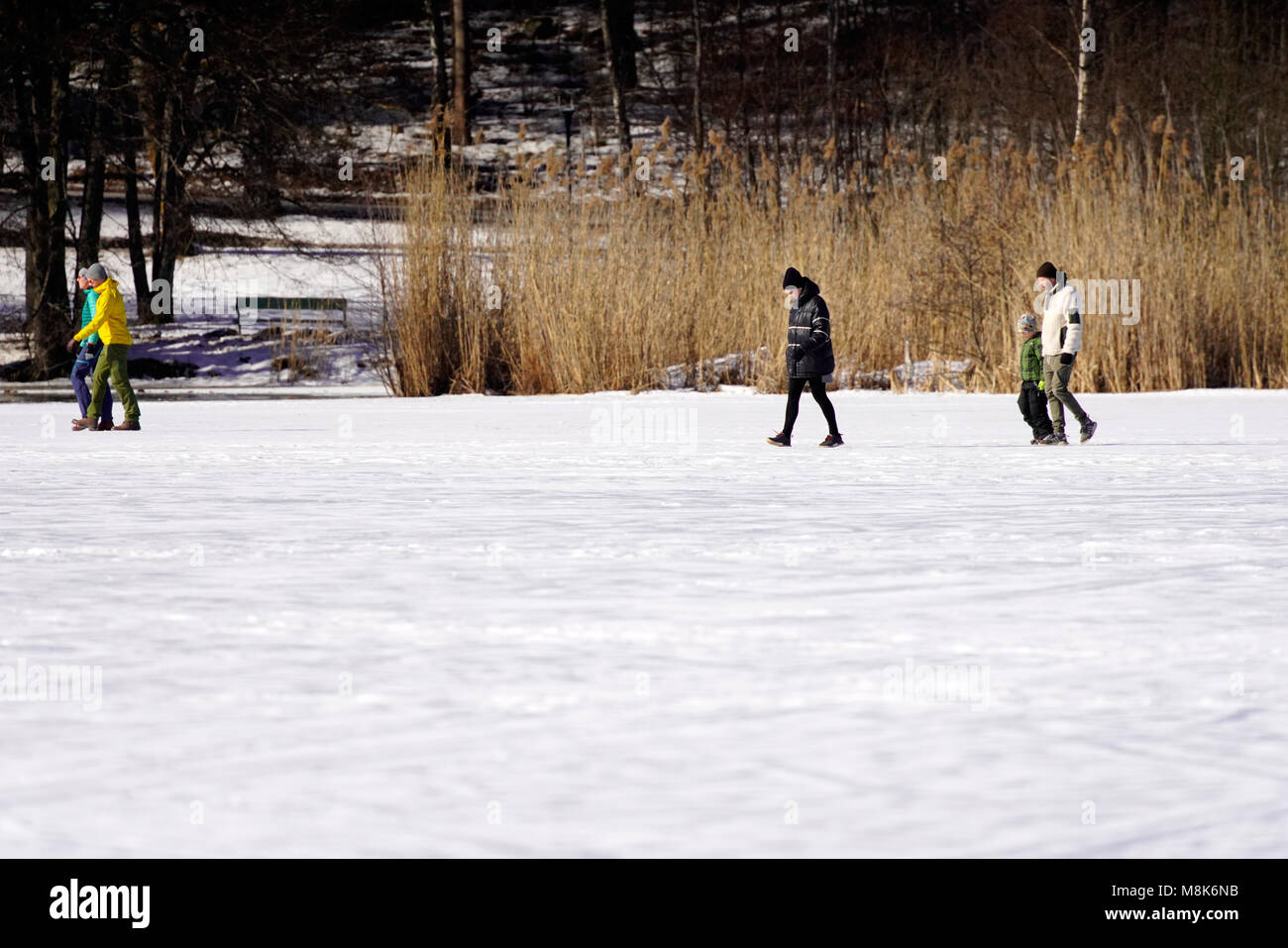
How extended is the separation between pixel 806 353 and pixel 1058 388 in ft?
4.10

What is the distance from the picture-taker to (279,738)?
255cm

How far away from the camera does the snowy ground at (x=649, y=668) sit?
218 cm

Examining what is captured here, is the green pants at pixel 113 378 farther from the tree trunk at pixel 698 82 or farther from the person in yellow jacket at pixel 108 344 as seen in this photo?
the tree trunk at pixel 698 82

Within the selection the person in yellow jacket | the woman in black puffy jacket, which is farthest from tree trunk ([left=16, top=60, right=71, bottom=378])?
the woman in black puffy jacket

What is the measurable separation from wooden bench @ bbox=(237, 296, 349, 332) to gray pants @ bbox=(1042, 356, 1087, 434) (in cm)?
1200

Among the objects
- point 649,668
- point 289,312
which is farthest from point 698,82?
point 649,668

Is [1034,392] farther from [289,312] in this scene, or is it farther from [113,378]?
[289,312]

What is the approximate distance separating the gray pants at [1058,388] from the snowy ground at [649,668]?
6.64ft

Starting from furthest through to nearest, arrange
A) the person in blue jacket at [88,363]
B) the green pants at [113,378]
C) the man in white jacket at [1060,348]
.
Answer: the person in blue jacket at [88,363]
the green pants at [113,378]
the man in white jacket at [1060,348]

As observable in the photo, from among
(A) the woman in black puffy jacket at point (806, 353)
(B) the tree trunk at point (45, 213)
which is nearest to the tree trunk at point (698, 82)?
(B) the tree trunk at point (45, 213)

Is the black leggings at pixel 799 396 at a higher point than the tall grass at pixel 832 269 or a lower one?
lower

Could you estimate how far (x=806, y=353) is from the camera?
8680 mm

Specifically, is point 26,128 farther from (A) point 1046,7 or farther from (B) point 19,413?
(A) point 1046,7
